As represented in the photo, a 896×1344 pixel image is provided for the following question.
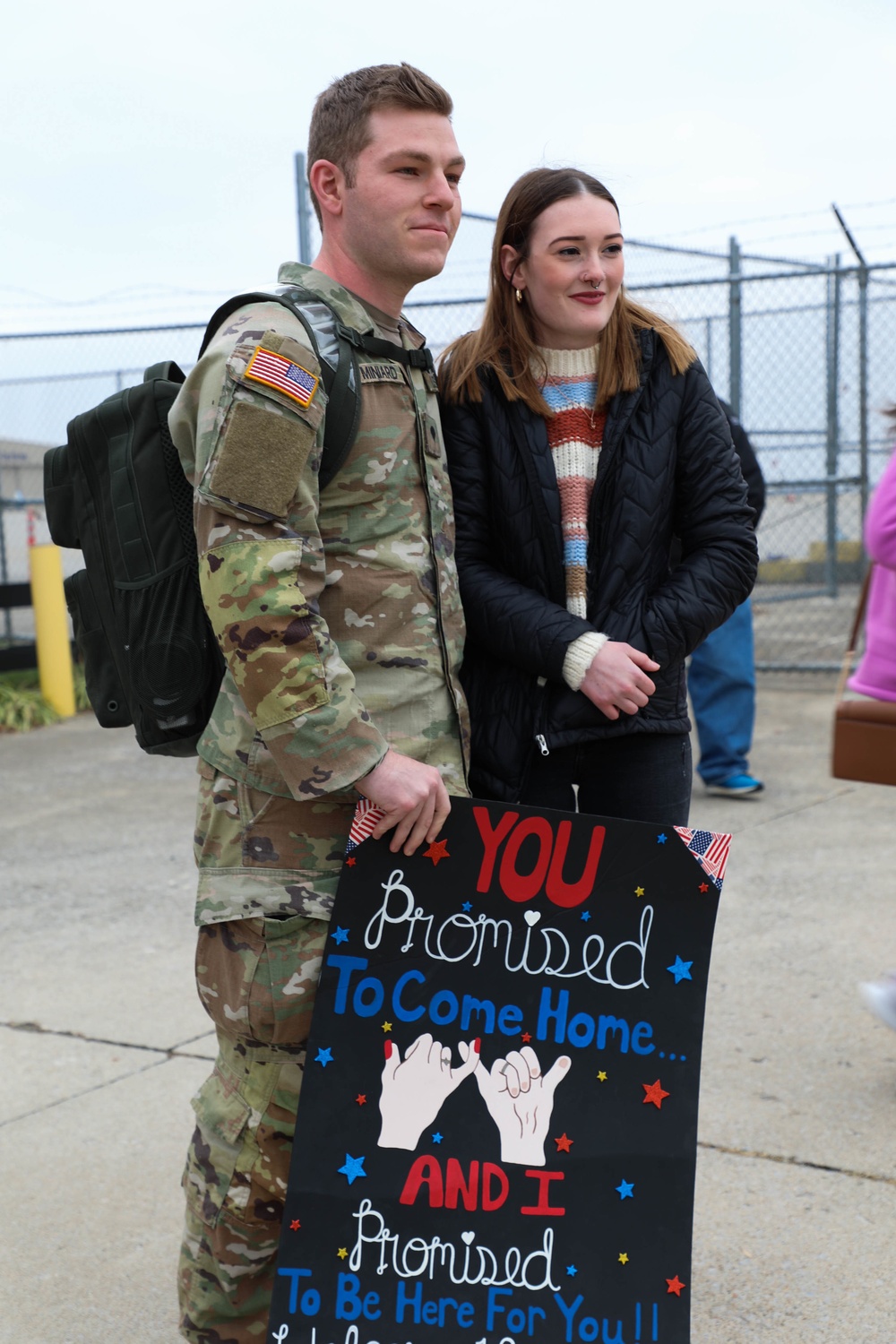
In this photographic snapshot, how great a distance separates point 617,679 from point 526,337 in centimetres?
65

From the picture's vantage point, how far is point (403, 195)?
2.04 meters

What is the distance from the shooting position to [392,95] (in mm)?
2035

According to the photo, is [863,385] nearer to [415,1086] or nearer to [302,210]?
[302,210]

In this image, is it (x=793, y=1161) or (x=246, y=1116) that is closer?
(x=246, y=1116)

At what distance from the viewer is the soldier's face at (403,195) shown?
2037 mm

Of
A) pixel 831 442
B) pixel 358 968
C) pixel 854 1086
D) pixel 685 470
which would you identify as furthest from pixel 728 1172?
pixel 831 442

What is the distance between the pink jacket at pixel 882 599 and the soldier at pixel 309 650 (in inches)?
43.4

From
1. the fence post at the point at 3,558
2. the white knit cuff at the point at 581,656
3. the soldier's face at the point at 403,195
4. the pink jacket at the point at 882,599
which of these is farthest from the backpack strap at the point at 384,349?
the fence post at the point at 3,558

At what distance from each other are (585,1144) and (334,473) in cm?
106

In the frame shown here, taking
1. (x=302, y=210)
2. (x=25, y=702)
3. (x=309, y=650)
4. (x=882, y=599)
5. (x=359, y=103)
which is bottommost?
(x=25, y=702)

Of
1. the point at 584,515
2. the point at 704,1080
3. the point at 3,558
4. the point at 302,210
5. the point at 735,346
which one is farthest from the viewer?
the point at 3,558

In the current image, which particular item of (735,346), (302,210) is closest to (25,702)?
(302,210)

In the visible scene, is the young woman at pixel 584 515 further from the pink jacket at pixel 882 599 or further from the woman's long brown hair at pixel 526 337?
the pink jacket at pixel 882 599

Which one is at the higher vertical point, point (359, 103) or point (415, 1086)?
point (359, 103)
